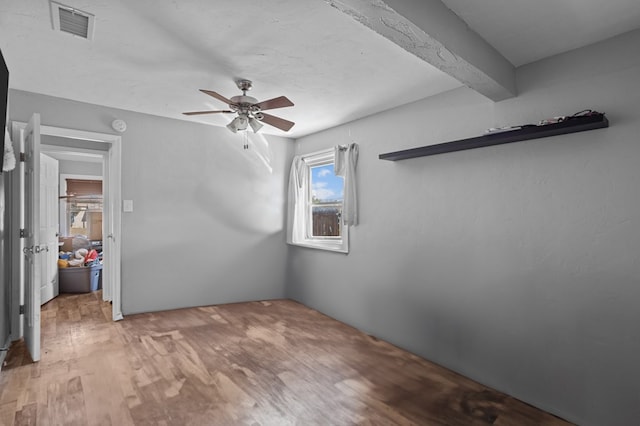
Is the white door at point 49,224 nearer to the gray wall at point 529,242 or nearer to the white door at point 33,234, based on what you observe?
the white door at point 33,234

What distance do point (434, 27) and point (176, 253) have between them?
3.70 m

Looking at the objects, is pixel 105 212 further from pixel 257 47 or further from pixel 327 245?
pixel 257 47

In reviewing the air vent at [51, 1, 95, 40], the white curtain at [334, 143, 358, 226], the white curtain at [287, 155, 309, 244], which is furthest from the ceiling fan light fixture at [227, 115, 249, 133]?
the white curtain at [287, 155, 309, 244]

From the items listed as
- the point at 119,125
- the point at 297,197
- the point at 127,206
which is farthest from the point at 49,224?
the point at 297,197

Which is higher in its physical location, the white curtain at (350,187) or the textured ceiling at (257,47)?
the textured ceiling at (257,47)

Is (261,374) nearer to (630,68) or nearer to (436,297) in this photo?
(436,297)

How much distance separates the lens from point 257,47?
7.73ft

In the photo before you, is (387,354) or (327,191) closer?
(387,354)

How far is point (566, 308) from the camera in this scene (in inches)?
88.4

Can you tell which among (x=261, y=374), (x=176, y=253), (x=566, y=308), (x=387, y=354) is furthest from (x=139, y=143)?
(x=566, y=308)

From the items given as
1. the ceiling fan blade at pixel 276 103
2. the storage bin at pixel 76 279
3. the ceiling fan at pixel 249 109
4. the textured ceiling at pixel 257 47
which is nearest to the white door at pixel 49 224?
the storage bin at pixel 76 279

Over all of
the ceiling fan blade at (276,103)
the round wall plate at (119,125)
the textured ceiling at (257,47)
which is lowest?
the ceiling fan blade at (276,103)

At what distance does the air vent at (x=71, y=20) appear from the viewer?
197cm

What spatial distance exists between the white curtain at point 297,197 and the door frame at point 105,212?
2.08 metres
